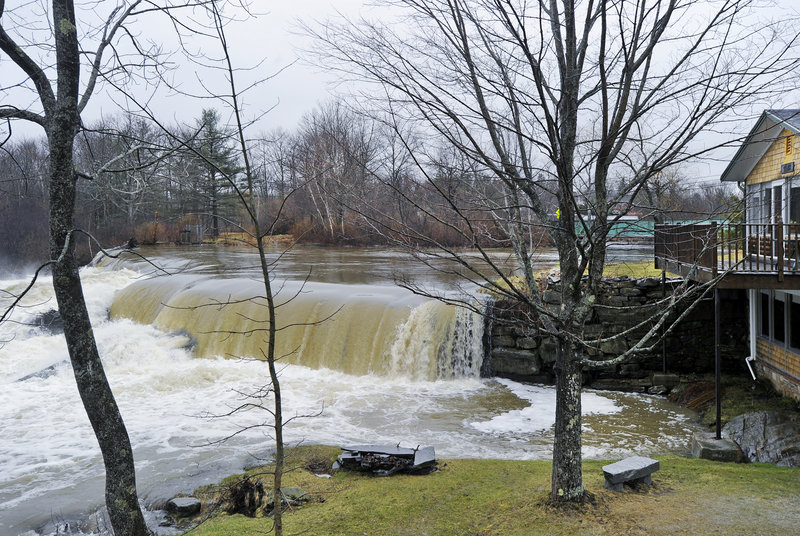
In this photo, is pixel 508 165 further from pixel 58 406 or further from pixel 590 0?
pixel 58 406

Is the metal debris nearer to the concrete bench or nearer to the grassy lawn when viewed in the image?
the grassy lawn

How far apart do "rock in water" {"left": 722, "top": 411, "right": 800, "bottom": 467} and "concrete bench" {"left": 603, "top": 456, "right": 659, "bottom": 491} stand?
123 inches

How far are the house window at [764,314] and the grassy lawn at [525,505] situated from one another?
5.17 meters

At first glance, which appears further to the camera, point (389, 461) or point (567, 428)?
point (389, 461)

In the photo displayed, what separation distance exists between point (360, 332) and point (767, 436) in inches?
327

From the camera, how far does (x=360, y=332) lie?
14219 millimetres

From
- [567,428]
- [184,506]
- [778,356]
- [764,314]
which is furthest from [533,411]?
[184,506]

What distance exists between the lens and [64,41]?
5090 mm

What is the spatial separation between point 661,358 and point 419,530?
9341 mm

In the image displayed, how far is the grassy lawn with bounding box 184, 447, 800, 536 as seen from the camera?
5.23 metres

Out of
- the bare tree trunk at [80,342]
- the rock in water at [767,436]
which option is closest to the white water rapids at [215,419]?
the rock in water at [767,436]

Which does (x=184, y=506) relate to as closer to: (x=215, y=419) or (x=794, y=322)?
(x=215, y=419)

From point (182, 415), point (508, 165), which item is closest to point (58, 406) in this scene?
point (182, 415)

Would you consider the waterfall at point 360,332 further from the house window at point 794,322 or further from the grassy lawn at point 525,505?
the grassy lawn at point 525,505
